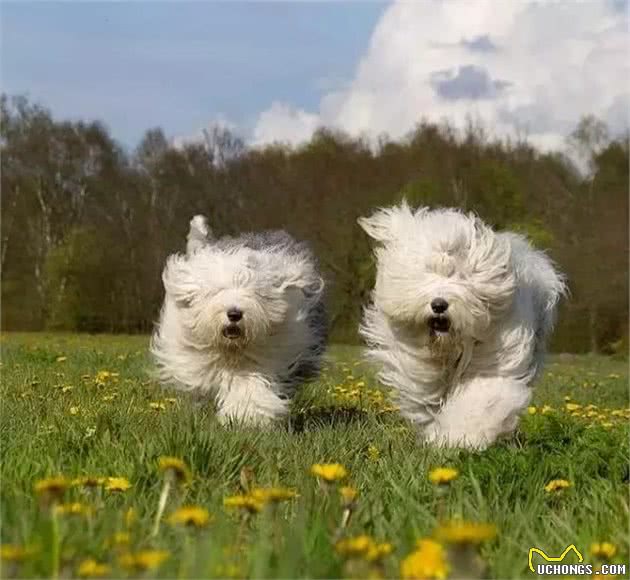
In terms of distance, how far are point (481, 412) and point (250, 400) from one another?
167cm

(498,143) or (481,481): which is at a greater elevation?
(498,143)

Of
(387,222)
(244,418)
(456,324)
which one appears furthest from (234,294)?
(456,324)

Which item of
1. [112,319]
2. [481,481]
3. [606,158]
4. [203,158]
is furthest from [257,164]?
[481,481]

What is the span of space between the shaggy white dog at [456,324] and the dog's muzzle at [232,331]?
0.95 m

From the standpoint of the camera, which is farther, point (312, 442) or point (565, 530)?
point (312, 442)

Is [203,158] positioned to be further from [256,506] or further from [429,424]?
[256,506]

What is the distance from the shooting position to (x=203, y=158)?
44344 mm

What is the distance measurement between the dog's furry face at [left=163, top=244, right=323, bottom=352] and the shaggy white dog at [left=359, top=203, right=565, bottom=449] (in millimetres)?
875

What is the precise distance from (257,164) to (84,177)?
6.73 m

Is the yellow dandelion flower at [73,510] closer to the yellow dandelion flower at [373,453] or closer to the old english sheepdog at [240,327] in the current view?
the yellow dandelion flower at [373,453]

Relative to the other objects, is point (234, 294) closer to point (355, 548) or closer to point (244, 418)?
point (244, 418)

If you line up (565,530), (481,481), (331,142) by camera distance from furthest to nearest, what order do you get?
(331,142) → (481,481) → (565,530)

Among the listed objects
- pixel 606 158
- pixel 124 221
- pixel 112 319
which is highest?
pixel 606 158

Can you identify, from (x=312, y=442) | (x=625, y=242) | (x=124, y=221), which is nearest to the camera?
(x=312, y=442)
